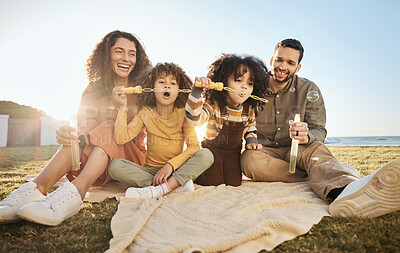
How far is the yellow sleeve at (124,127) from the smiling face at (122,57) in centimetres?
51

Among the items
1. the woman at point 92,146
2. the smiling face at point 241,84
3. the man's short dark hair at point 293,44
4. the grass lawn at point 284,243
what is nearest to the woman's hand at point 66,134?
the woman at point 92,146

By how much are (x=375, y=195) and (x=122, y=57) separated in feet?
7.42

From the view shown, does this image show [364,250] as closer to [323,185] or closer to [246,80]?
[323,185]

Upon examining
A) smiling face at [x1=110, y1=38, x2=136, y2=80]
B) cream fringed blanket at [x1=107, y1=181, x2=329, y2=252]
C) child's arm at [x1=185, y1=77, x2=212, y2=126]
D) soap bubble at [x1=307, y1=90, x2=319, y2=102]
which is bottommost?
cream fringed blanket at [x1=107, y1=181, x2=329, y2=252]

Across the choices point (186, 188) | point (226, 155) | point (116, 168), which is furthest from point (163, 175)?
point (226, 155)

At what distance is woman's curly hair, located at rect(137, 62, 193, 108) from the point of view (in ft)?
7.75

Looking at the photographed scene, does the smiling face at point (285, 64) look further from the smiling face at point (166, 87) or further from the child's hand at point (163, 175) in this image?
the child's hand at point (163, 175)

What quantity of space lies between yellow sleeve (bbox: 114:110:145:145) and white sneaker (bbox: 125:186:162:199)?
458mm

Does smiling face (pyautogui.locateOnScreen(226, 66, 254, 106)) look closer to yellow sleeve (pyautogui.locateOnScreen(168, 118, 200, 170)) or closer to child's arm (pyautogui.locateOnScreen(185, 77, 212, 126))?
child's arm (pyautogui.locateOnScreen(185, 77, 212, 126))

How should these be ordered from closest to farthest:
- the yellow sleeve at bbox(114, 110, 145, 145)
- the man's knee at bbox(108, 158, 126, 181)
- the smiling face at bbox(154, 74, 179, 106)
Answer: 1. the man's knee at bbox(108, 158, 126, 181)
2. the yellow sleeve at bbox(114, 110, 145, 145)
3. the smiling face at bbox(154, 74, 179, 106)

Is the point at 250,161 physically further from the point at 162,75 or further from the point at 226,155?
the point at 162,75

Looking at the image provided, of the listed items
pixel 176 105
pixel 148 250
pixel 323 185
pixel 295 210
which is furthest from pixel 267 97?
pixel 148 250

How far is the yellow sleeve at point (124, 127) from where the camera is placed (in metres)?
2.23

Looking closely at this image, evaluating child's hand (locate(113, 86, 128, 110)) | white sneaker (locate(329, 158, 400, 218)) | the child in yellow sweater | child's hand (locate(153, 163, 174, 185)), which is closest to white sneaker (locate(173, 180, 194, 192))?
the child in yellow sweater
